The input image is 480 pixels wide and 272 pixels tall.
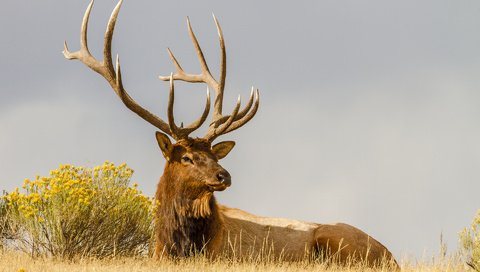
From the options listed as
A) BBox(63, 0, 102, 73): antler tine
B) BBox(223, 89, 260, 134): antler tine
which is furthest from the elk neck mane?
BBox(63, 0, 102, 73): antler tine

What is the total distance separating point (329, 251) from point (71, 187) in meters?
3.61

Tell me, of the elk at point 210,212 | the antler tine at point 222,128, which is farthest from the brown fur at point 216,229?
the antler tine at point 222,128

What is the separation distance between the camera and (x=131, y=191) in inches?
412

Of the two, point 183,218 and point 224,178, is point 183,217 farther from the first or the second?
point 224,178

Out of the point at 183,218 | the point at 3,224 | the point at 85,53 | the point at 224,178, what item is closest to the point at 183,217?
the point at 183,218

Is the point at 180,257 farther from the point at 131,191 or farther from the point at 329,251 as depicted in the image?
the point at 329,251

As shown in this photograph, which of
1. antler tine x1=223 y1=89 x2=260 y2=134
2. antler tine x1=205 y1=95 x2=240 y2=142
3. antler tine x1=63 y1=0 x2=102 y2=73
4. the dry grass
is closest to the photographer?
the dry grass

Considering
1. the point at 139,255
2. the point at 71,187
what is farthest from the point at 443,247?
the point at 71,187

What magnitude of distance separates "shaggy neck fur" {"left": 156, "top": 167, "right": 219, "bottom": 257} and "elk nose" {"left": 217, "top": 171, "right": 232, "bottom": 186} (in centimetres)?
45

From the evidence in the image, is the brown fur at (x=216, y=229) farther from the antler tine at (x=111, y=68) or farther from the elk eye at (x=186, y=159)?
the antler tine at (x=111, y=68)

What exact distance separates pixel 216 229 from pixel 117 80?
235 cm

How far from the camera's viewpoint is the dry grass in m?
8.53

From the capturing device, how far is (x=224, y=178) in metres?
8.83

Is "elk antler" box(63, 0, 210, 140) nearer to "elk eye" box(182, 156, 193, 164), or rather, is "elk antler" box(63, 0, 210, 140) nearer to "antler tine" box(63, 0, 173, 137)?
"antler tine" box(63, 0, 173, 137)
